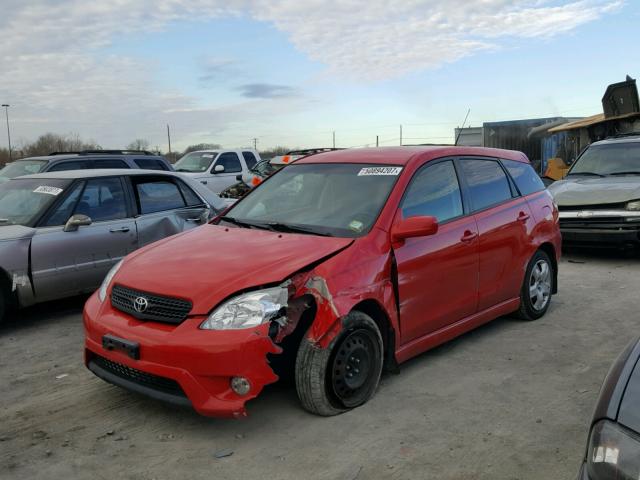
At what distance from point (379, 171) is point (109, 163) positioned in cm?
790

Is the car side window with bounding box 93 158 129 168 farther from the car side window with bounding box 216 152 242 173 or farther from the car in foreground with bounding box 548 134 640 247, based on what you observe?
the car in foreground with bounding box 548 134 640 247

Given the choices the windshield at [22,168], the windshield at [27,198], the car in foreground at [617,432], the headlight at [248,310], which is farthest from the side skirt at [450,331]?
the windshield at [22,168]

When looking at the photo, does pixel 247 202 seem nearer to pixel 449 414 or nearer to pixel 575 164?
pixel 449 414

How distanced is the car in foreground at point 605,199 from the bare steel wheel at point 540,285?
3.00m

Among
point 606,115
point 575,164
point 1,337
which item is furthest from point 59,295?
point 606,115

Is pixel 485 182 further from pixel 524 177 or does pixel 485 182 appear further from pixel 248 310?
pixel 248 310

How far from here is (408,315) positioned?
414cm

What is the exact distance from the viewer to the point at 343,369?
3.72 meters

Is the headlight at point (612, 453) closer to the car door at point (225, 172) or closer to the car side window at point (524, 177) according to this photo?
the car side window at point (524, 177)

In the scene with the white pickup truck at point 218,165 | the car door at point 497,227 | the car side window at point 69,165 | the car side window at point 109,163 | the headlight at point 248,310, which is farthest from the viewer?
the white pickup truck at point 218,165

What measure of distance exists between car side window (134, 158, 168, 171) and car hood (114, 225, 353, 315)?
25.4 feet

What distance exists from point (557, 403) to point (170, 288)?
103 inches

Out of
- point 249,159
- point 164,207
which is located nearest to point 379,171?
point 164,207

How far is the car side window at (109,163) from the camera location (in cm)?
1078
